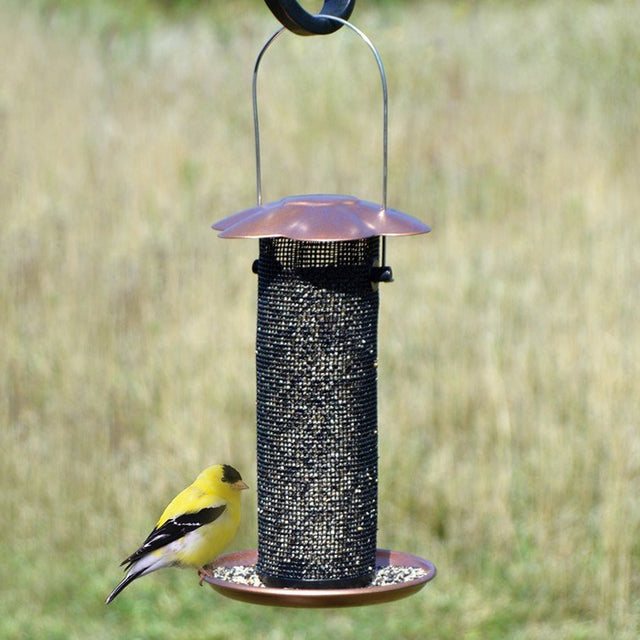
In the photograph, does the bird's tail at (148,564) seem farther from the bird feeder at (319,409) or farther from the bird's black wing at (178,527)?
the bird feeder at (319,409)

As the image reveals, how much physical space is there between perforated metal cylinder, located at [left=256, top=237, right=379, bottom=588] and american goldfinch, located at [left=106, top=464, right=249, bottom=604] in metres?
0.12

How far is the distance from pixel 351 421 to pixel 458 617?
9.41 feet

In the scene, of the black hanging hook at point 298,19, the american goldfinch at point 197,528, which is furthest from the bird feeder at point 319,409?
the black hanging hook at point 298,19

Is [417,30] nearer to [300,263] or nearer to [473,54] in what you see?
[473,54]

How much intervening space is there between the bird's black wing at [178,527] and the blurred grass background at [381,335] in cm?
267

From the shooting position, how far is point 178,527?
3.29m

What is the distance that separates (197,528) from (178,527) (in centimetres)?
5

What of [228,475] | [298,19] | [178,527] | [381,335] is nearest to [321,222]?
[298,19]

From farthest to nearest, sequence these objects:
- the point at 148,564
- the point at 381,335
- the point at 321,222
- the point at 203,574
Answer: the point at 381,335
the point at 148,564
the point at 203,574
the point at 321,222

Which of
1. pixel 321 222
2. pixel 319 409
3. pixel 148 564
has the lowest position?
pixel 148 564

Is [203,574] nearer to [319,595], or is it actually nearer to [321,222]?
[319,595]

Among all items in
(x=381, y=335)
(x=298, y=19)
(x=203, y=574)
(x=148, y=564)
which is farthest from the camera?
(x=381, y=335)

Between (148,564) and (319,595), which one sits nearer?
(319,595)

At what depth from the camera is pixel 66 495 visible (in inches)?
258
